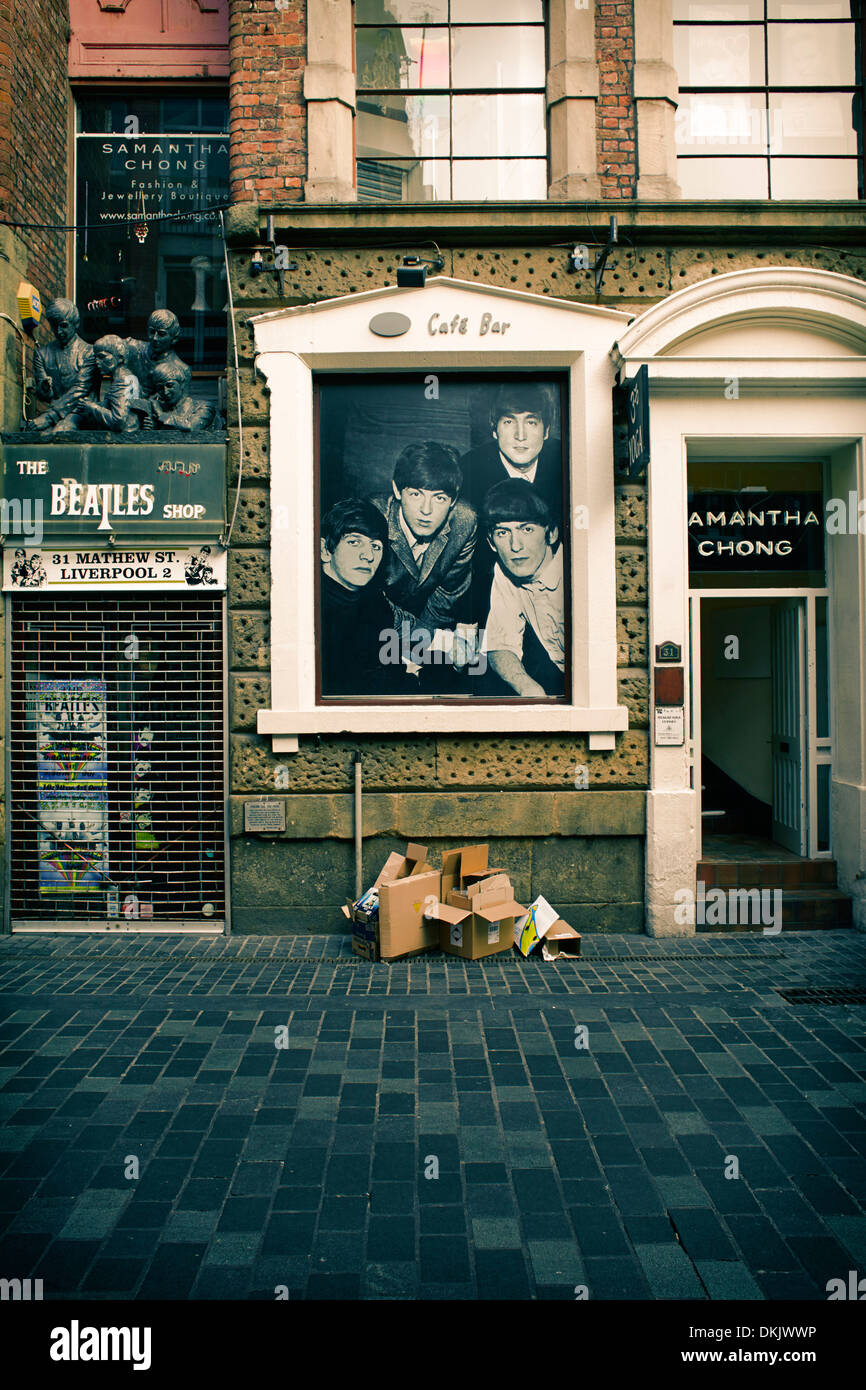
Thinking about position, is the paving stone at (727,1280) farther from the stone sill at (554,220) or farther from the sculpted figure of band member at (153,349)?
the sculpted figure of band member at (153,349)

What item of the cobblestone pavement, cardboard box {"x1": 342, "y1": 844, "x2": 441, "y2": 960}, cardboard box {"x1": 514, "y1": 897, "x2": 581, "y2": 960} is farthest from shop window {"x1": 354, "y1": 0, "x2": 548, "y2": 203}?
the cobblestone pavement

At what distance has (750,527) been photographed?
7840mm

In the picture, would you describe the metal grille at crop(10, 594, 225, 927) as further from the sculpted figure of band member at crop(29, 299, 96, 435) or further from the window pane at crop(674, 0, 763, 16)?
the window pane at crop(674, 0, 763, 16)

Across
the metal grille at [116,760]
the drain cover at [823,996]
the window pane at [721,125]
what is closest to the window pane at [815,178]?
the window pane at [721,125]

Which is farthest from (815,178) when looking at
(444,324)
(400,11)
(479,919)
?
(479,919)

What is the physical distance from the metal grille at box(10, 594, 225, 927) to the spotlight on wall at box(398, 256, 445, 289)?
312 cm

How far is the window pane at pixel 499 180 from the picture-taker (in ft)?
25.4

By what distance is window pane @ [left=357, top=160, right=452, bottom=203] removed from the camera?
775 cm

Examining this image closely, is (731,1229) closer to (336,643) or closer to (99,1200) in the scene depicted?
(99,1200)

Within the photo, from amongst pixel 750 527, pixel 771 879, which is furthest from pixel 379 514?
pixel 771 879

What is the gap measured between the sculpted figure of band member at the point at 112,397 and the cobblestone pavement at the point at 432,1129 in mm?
4576

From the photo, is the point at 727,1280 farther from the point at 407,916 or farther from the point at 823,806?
the point at 823,806

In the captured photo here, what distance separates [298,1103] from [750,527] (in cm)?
614

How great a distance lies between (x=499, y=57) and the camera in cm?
776
